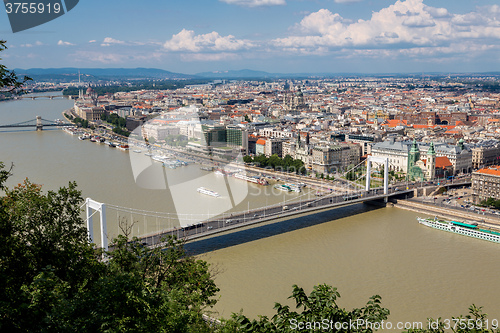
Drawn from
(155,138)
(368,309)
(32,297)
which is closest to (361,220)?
(368,309)

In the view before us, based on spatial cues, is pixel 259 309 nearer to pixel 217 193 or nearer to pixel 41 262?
pixel 41 262

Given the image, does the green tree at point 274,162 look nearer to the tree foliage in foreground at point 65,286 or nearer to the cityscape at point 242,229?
the cityscape at point 242,229

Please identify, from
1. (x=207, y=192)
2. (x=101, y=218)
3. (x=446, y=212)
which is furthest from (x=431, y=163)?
(x=101, y=218)

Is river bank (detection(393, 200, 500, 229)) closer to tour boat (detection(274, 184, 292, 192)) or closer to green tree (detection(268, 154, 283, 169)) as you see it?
tour boat (detection(274, 184, 292, 192))

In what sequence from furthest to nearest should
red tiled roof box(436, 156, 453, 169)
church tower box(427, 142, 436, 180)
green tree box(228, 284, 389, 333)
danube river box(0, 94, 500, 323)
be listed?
red tiled roof box(436, 156, 453, 169) < church tower box(427, 142, 436, 180) < danube river box(0, 94, 500, 323) < green tree box(228, 284, 389, 333)

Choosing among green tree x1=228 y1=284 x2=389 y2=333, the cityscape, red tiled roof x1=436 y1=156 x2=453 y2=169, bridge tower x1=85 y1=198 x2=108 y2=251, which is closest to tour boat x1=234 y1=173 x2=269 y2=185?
the cityscape

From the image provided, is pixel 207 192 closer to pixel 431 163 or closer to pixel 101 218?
A: pixel 101 218
